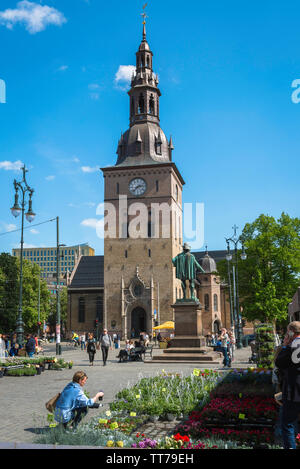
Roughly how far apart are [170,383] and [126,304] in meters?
45.9

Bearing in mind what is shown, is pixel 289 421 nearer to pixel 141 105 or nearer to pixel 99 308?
pixel 99 308

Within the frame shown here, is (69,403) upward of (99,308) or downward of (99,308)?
downward

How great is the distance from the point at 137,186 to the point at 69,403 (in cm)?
5176

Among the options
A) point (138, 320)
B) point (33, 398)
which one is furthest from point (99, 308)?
point (33, 398)

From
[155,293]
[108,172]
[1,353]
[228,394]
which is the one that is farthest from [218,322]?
[228,394]

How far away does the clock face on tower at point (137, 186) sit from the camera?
2287 inches

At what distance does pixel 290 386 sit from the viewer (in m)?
5.62

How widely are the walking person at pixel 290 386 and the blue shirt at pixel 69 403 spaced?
3.01m

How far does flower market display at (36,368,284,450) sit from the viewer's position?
6078 mm

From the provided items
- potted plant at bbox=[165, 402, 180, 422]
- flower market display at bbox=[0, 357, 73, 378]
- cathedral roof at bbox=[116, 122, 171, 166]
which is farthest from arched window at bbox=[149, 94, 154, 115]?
potted plant at bbox=[165, 402, 180, 422]

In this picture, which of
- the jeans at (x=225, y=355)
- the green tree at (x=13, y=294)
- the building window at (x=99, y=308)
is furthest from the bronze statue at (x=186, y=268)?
the building window at (x=99, y=308)

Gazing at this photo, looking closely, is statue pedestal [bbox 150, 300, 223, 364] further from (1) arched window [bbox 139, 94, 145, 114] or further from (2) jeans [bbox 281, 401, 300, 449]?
(1) arched window [bbox 139, 94, 145, 114]

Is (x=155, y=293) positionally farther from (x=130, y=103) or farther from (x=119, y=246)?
(x=130, y=103)

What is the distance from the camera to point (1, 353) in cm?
2127
